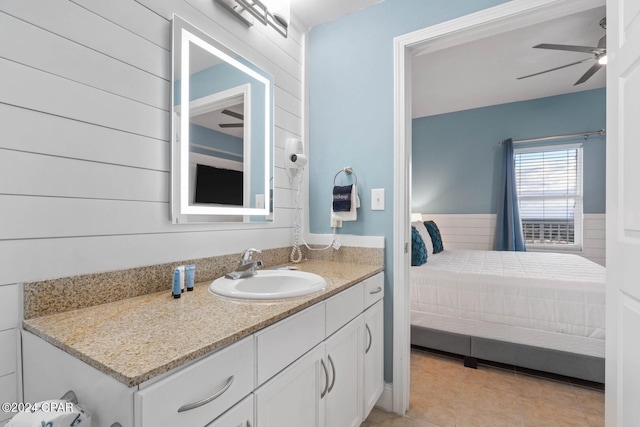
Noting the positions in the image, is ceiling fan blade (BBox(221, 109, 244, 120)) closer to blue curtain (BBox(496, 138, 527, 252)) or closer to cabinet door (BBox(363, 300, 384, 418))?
cabinet door (BBox(363, 300, 384, 418))

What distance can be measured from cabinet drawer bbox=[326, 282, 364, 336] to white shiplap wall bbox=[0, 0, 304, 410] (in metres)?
0.63

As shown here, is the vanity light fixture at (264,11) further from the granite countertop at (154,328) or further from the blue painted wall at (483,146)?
the blue painted wall at (483,146)

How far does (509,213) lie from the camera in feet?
13.6

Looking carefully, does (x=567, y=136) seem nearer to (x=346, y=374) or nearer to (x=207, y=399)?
(x=346, y=374)

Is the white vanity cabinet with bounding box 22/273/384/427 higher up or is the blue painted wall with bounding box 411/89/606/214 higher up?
the blue painted wall with bounding box 411/89/606/214

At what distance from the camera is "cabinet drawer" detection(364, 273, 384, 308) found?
153 centimetres

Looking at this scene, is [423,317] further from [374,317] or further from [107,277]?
[107,277]

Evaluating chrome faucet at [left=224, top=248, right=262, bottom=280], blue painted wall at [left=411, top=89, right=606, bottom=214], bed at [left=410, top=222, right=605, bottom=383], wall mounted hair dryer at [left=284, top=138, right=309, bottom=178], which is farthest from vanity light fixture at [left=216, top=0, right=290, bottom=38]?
blue painted wall at [left=411, top=89, right=606, bottom=214]

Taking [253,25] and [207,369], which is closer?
[207,369]

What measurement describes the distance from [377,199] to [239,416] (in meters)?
1.31

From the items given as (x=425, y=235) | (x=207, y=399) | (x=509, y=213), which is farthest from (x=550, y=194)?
(x=207, y=399)

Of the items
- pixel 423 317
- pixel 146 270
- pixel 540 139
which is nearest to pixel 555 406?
pixel 423 317

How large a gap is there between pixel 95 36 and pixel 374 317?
5.40 ft

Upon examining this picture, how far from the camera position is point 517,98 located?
4.09 m
